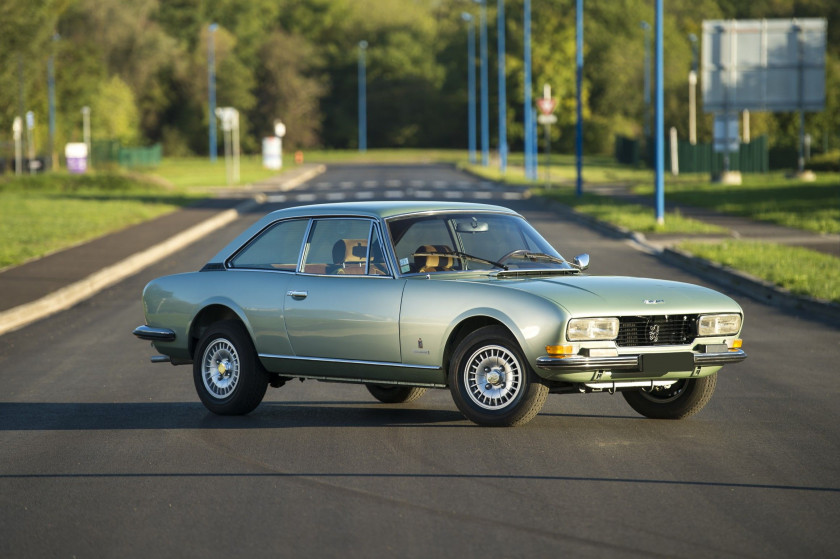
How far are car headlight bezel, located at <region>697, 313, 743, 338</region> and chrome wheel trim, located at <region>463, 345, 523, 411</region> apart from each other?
1261 mm

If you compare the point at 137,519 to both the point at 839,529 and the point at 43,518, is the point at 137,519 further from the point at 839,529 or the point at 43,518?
the point at 839,529

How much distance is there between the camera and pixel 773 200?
→ 138 ft

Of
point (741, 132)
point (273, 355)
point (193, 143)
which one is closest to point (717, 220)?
point (273, 355)

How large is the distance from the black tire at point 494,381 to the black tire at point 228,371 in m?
1.68

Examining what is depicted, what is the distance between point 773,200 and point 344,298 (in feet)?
110

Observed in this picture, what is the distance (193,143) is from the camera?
405 ft

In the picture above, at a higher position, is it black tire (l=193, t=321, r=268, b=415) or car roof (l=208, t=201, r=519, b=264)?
car roof (l=208, t=201, r=519, b=264)

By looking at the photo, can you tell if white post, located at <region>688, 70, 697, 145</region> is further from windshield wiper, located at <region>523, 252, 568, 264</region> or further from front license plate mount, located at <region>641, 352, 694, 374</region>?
front license plate mount, located at <region>641, 352, 694, 374</region>

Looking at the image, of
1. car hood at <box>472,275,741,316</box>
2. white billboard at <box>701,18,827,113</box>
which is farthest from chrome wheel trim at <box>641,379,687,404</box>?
white billboard at <box>701,18,827,113</box>

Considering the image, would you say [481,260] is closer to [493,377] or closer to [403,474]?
[493,377]

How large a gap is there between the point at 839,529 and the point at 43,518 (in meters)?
3.93

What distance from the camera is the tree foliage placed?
93.2 m

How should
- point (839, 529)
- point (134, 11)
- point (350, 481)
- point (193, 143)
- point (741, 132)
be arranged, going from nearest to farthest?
point (839, 529) → point (350, 481) → point (741, 132) → point (134, 11) → point (193, 143)

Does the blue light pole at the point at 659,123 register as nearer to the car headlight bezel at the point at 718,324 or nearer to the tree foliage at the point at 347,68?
the car headlight bezel at the point at 718,324
